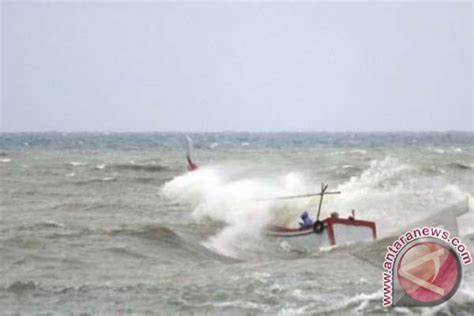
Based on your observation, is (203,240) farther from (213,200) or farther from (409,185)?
(409,185)

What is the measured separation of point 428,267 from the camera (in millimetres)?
8188

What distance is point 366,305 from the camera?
1145cm

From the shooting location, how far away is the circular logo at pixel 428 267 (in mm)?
8203

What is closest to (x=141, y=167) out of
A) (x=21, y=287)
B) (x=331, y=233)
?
(x=331, y=233)

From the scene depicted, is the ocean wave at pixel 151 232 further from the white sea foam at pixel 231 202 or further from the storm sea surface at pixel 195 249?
the white sea foam at pixel 231 202

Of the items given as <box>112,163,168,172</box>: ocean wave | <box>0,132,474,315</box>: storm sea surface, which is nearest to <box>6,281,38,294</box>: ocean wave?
<box>0,132,474,315</box>: storm sea surface

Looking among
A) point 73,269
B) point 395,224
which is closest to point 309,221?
point 395,224

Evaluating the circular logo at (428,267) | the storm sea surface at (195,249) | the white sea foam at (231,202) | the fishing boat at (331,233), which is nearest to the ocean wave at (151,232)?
the storm sea surface at (195,249)

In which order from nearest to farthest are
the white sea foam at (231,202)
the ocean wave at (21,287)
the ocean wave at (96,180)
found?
the ocean wave at (21,287) < the white sea foam at (231,202) < the ocean wave at (96,180)

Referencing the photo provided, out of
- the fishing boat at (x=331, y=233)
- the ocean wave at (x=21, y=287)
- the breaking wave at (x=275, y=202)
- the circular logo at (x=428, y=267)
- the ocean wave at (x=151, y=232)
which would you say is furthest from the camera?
the breaking wave at (x=275, y=202)

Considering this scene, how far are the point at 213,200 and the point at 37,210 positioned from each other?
237 inches

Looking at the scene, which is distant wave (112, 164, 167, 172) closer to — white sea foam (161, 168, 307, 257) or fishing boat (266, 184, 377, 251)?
white sea foam (161, 168, 307, 257)

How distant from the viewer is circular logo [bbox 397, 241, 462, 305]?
8.20 meters

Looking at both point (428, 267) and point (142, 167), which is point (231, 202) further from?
point (142, 167)
